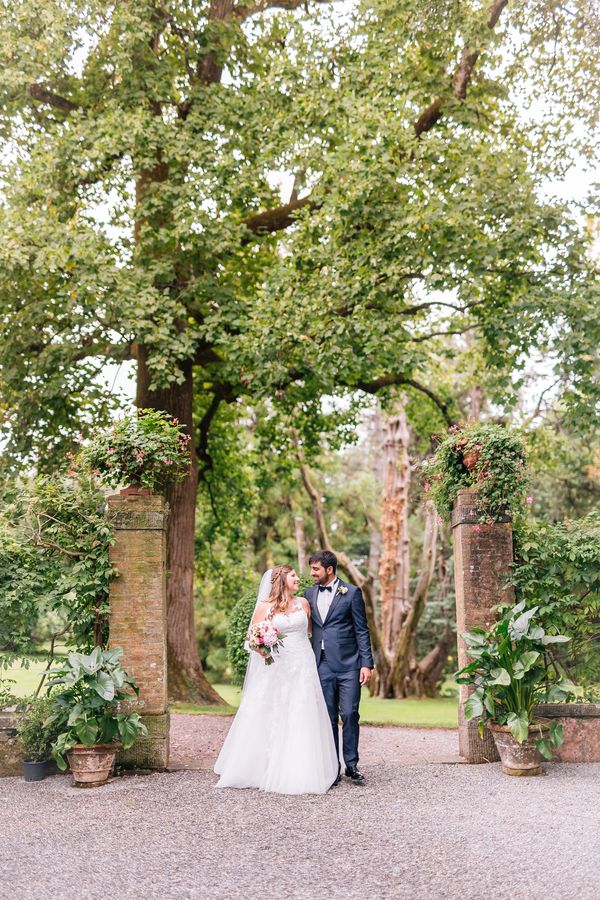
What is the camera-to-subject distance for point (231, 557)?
1997cm

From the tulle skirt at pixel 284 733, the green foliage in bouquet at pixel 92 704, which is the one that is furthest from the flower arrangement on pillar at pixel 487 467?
the green foliage in bouquet at pixel 92 704

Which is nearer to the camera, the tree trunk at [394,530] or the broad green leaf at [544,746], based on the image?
the broad green leaf at [544,746]

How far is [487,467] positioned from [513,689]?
85.7 inches

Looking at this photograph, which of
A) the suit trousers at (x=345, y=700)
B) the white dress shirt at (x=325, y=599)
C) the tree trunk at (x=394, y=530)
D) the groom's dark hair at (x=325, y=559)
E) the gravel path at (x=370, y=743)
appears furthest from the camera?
the tree trunk at (x=394, y=530)

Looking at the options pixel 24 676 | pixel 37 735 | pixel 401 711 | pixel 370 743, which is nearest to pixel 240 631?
pixel 370 743

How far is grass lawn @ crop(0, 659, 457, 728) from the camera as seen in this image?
822 cm

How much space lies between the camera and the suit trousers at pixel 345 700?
7688mm

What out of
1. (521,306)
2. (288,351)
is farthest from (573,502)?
(288,351)

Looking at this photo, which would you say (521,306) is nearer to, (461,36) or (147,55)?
(461,36)

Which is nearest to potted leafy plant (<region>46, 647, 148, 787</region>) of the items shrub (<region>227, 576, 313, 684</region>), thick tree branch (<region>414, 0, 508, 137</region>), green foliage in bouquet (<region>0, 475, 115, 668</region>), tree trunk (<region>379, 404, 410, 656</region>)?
green foliage in bouquet (<region>0, 475, 115, 668</region>)

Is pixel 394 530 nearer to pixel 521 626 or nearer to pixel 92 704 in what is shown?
pixel 521 626

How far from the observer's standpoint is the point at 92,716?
736cm

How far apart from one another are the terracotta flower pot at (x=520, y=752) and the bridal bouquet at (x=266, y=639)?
225 centimetres

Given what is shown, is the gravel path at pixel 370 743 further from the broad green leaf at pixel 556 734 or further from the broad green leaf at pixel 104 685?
the broad green leaf at pixel 104 685
